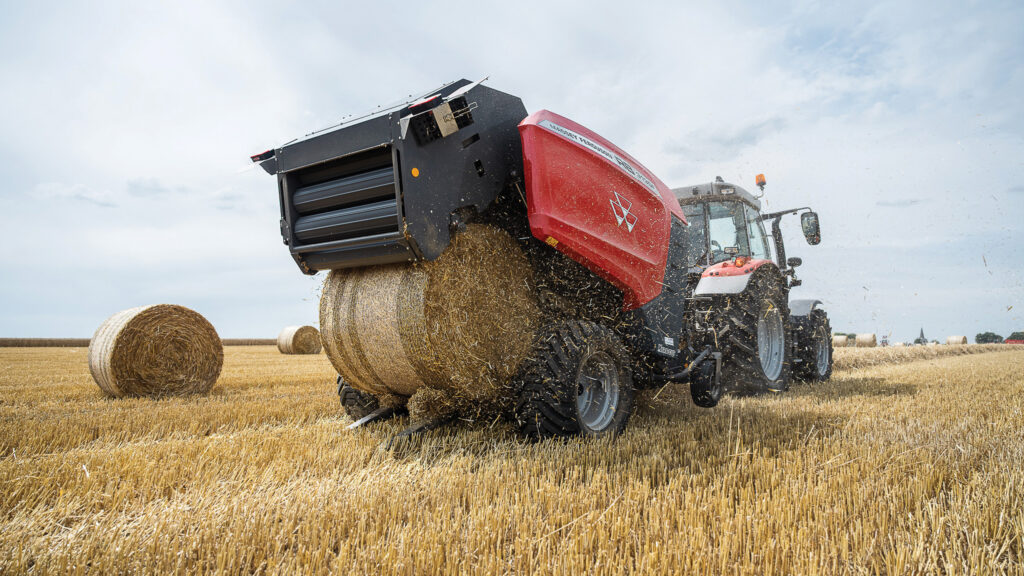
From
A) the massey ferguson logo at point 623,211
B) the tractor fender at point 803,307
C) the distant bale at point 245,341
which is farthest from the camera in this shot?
the distant bale at point 245,341

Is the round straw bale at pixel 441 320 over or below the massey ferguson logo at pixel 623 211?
below

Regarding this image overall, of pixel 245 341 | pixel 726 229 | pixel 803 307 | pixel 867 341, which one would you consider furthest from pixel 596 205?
pixel 245 341

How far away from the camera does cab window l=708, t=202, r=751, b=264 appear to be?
5.87 meters

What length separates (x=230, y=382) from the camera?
7691mm

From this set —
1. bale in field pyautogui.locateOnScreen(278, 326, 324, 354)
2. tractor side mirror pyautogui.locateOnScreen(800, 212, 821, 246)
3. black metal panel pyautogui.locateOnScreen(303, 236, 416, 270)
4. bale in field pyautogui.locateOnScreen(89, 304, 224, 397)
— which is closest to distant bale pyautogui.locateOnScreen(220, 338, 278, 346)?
bale in field pyautogui.locateOnScreen(278, 326, 324, 354)

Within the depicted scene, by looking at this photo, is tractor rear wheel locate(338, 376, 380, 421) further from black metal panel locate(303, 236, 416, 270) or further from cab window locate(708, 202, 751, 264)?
cab window locate(708, 202, 751, 264)

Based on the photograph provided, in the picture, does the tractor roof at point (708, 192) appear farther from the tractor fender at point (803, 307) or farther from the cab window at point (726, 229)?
the tractor fender at point (803, 307)

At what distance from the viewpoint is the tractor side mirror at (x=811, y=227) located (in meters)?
6.00

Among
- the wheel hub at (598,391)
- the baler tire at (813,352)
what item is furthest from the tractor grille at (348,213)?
the baler tire at (813,352)

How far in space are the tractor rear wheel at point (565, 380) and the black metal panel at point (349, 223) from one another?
3.42 feet

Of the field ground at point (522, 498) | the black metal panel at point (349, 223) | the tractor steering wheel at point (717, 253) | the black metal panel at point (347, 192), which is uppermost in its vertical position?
the tractor steering wheel at point (717, 253)

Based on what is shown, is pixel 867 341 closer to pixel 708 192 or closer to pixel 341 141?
pixel 708 192

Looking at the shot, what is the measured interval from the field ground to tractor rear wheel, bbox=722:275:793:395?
1.27 m

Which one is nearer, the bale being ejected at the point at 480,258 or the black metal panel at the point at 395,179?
the black metal panel at the point at 395,179
